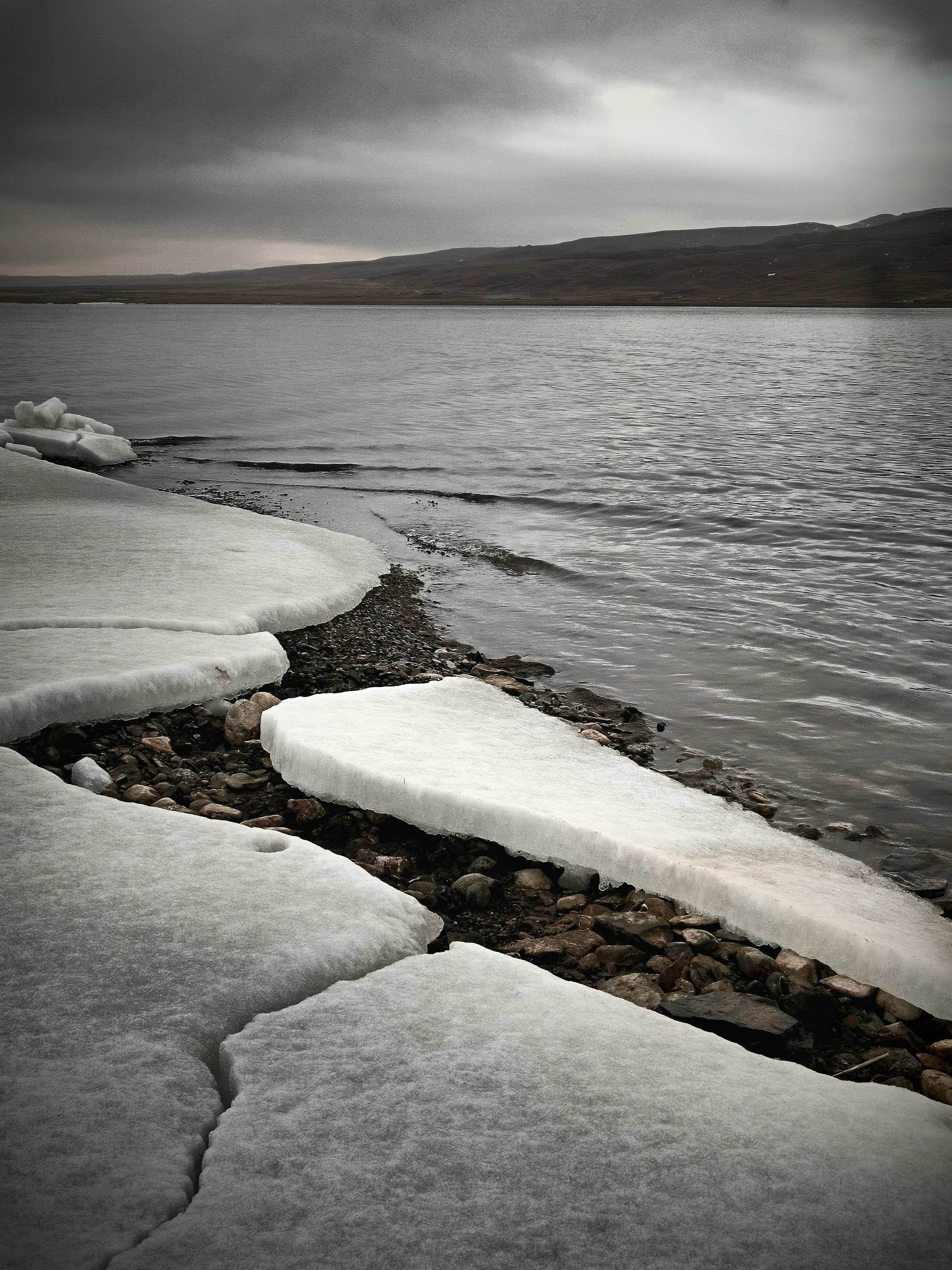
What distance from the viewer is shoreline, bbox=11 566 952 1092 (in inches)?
97.6

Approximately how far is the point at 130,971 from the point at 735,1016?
158 centimetres

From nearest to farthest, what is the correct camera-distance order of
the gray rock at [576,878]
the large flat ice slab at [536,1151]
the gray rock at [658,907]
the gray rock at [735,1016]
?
the large flat ice slab at [536,1151] → the gray rock at [735,1016] → the gray rock at [658,907] → the gray rock at [576,878]

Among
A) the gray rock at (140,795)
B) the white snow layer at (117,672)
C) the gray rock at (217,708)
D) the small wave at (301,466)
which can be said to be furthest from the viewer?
the small wave at (301,466)

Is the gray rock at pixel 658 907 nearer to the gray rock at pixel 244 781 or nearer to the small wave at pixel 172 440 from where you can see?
the gray rock at pixel 244 781

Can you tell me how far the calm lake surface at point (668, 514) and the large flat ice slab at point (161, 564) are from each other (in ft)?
1.41

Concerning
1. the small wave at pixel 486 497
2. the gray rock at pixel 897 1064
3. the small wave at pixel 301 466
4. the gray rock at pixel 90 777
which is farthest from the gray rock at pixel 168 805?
the small wave at pixel 301 466

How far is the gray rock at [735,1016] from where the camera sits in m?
2.42

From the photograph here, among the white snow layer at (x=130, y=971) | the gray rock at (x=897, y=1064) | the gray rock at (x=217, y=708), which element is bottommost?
the gray rock at (x=897, y=1064)

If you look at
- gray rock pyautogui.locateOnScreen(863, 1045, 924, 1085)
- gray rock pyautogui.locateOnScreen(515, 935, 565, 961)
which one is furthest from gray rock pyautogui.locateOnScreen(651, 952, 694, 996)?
gray rock pyautogui.locateOnScreen(863, 1045, 924, 1085)

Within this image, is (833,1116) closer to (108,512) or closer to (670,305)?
(108,512)

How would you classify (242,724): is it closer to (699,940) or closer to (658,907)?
(658,907)

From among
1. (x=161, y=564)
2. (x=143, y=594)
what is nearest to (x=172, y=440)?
(x=161, y=564)

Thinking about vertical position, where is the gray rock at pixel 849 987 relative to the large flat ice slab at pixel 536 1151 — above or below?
below

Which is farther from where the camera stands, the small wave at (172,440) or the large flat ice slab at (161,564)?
the small wave at (172,440)
